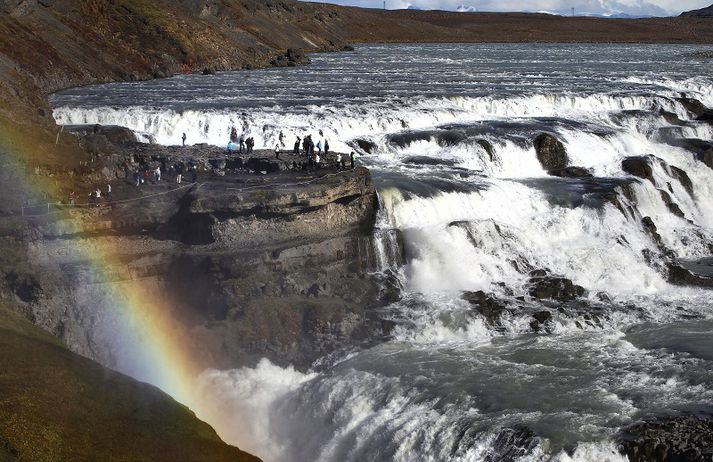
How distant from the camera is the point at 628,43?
523 ft

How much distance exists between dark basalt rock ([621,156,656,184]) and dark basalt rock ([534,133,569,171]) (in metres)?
3.10

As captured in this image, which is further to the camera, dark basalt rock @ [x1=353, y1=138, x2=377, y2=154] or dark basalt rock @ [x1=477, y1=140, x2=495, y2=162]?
dark basalt rock @ [x1=353, y1=138, x2=377, y2=154]

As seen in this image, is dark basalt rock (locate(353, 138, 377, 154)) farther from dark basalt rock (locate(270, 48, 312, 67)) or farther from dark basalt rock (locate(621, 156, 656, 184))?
dark basalt rock (locate(270, 48, 312, 67))

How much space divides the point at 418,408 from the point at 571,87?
1922 inches

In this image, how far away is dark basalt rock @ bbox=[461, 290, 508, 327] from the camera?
29.7m

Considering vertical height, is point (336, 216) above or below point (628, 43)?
below

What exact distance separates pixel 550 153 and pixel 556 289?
15.8 m

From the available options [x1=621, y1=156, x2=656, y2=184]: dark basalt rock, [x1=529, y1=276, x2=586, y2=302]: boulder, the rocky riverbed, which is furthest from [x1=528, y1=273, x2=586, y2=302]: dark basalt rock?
[x1=621, y1=156, x2=656, y2=184]: dark basalt rock

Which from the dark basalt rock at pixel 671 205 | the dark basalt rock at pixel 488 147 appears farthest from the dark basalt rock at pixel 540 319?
the dark basalt rock at pixel 488 147

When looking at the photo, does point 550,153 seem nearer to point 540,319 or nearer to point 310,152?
point 310,152

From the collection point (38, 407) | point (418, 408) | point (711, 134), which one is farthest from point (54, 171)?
point (711, 134)

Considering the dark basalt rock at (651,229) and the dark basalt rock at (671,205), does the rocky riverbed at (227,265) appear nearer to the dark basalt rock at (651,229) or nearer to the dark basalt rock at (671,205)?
the dark basalt rock at (651,229)

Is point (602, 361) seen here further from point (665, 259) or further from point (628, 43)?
point (628, 43)

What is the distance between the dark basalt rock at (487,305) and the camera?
97.3 ft
